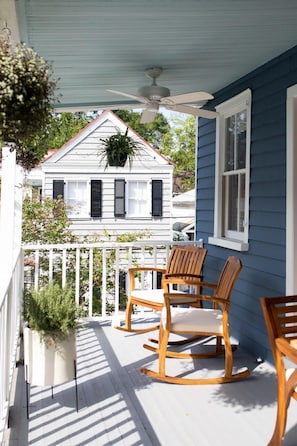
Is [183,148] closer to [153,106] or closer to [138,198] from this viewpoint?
[138,198]

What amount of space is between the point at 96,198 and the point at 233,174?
750cm

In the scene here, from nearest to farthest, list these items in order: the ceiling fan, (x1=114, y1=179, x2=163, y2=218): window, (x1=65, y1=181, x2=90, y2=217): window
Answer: the ceiling fan, (x1=65, y1=181, x2=90, y2=217): window, (x1=114, y1=179, x2=163, y2=218): window

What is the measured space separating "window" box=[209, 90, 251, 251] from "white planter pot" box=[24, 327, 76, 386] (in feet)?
7.20

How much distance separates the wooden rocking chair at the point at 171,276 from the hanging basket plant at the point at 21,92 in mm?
2694

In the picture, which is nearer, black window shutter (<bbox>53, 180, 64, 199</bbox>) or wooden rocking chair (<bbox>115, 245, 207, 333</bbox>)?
wooden rocking chair (<bbox>115, 245, 207, 333</bbox>)

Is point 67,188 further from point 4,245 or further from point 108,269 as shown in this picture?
point 4,245

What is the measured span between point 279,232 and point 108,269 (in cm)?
563

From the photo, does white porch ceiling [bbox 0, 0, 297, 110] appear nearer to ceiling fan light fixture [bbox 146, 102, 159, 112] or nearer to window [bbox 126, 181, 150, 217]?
ceiling fan light fixture [bbox 146, 102, 159, 112]

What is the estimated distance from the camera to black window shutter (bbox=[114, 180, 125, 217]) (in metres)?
12.6

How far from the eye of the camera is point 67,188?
12.5 meters

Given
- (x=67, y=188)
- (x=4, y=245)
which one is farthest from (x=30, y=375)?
(x=67, y=188)

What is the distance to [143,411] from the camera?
10.9 feet

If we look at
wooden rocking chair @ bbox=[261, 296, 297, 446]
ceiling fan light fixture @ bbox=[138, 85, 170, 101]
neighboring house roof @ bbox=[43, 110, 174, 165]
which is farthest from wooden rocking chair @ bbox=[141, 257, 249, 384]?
neighboring house roof @ bbox=[43, 110, 174, 165]

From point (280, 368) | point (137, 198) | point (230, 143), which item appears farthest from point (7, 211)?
point (137, 198)
